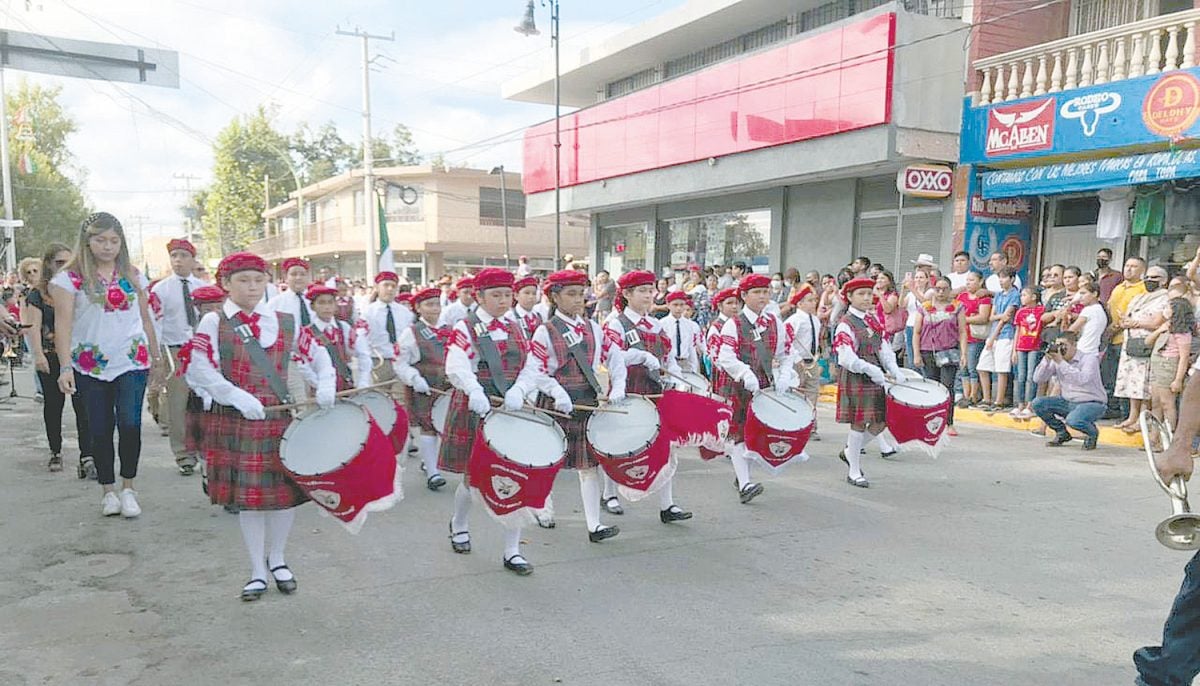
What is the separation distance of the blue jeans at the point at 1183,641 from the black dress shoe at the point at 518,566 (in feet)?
9.29

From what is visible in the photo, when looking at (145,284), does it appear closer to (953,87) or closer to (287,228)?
(953,87)

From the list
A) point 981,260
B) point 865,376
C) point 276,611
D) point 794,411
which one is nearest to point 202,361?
point 276,611

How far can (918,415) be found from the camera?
20.3 feet

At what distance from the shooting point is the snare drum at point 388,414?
5.72m

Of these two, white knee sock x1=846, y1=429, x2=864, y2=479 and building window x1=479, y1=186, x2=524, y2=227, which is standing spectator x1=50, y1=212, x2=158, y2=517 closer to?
white knee sock x1=846, y1=429, x2=864, y2=479

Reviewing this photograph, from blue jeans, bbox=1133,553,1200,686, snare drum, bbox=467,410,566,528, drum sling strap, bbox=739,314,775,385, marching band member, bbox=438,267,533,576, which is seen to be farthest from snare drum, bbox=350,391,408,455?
blue jeans, bbox=1133,553,1200,686

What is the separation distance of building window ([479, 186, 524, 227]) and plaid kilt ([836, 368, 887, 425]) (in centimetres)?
3056

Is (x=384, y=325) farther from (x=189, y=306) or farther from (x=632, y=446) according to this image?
(x=632, y=446)

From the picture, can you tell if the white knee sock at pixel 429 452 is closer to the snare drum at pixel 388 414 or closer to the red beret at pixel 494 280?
the snare drum at pixel 388 414

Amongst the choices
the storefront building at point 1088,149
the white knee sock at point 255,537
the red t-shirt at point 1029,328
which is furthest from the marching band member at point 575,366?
the storefront building at point 1088,149

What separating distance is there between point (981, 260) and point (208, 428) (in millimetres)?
12020

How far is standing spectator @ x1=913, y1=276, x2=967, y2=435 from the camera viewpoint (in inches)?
375

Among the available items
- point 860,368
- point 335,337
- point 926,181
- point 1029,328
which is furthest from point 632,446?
point 926,181

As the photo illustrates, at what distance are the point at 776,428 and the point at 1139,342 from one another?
540 centimetres
